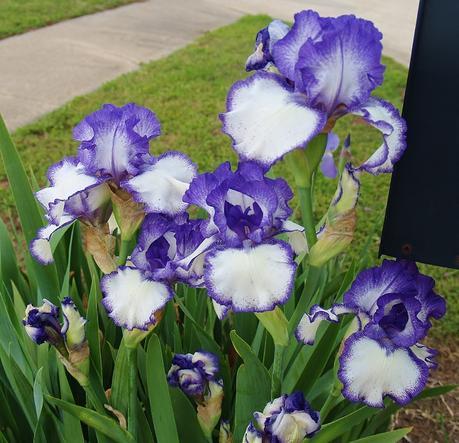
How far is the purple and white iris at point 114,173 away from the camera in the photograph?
0.82 metres

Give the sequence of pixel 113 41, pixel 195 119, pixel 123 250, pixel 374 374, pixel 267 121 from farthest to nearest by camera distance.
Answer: pixel 113 41, pixel 195 119, pixel 123 250, pixel 374 374, pixel 267 121

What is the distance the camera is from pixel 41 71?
442 cm

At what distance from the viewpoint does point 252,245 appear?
75 centimetres

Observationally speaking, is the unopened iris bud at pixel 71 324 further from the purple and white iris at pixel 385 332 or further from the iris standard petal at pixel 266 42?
the iris standard petal at pixel 266 42

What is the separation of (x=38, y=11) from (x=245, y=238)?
18.2ft

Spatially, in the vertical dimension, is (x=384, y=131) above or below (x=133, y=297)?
above

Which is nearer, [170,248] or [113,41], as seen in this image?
[170,248]

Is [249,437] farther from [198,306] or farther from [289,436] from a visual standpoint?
[198,306]

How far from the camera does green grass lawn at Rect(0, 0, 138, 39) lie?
5.28 meters

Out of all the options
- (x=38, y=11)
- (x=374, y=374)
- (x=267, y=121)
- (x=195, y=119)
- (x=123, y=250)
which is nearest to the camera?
(x=267, y=121)

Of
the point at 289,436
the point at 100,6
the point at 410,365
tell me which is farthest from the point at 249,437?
the point at 100,6

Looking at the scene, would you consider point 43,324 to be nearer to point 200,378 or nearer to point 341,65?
point 200,378

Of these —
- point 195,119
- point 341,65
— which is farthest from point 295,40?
point 195,119

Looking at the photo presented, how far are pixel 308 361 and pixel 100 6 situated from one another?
561cm
